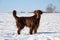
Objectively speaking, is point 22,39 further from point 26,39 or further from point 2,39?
point 2,39

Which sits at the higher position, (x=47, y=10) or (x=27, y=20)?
(x=27, y=20)

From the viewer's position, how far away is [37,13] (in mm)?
8391

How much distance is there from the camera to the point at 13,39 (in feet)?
23.6

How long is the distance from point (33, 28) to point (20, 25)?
0.66m

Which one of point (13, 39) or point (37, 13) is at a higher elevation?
point (37, 13)

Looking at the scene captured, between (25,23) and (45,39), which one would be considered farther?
(25,23)

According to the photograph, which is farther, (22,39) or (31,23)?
(31,23)

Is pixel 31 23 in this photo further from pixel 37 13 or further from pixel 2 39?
pixel 2 39

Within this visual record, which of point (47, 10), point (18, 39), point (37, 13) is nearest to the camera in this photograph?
point (18, 39)

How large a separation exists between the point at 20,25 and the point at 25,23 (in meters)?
0.27

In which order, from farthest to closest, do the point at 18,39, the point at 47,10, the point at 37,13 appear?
the point at 47,10 < the point at 37,13 < the point at 18,39

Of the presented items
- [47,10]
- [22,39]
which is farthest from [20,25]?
[47,10]

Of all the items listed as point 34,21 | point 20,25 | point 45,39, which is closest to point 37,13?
point 34,21

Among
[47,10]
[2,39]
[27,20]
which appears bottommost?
[47,10]
